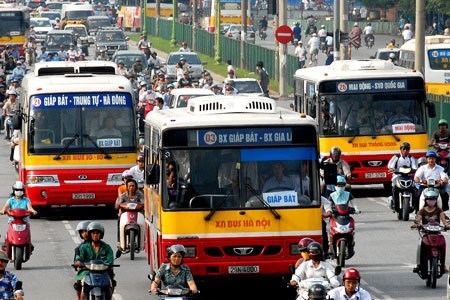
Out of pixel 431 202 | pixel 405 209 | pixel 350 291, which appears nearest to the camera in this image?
pixel 350 291

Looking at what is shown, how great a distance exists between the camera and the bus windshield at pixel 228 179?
19656 millimetres

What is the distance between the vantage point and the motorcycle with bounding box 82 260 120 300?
17891 mm

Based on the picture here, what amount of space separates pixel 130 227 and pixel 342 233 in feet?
10.4

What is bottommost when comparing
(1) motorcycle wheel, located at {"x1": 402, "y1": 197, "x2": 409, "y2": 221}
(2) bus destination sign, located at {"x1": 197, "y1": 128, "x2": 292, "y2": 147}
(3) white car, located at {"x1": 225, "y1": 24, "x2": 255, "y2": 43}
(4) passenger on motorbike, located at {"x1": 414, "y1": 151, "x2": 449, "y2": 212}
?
(3) white car, located at {"x1": 225, "y1": 24, "x2": 255, "y2": 43}

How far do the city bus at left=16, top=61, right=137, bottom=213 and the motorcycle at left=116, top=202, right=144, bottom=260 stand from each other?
5.84 meters

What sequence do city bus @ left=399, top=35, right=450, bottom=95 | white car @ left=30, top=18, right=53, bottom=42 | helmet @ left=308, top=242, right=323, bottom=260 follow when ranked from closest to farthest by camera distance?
helmet @ left=308, top=242, right=323, bottom=260, city bus @ left=399, top=35, right=450, bottom=95, white car @ left=30, top=18, right=53, bottom=42

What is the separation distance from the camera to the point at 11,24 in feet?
277

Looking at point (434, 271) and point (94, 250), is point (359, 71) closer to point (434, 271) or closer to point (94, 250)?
point (434, 271)

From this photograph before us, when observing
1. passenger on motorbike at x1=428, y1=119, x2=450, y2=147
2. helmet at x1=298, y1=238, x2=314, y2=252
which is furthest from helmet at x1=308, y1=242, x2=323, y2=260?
passenger on motorbike at x1=428, y1=119, x2=450, y2=147

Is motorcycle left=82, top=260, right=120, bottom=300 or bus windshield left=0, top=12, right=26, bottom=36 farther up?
motorcycle left=82, top=260, right=120, bottom=300

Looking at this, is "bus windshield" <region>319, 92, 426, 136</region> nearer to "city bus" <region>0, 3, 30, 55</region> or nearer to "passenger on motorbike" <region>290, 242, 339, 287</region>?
"passenger on motorbike" <region>290, 242, 339, 287</region>

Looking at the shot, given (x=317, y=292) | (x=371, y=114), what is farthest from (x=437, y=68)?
(x=317, y=292)

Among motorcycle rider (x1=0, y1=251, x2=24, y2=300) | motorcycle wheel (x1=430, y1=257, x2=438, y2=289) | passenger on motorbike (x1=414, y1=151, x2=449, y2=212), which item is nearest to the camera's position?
motorcycle rider (x1=0, y1=251, x2=24, y2=300)

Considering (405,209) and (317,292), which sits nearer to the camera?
(317,292)
